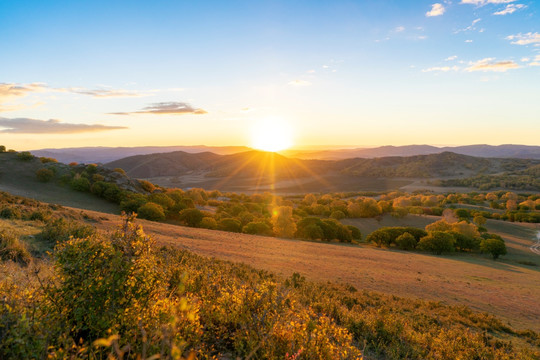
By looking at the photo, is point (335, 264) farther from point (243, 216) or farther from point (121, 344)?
point (243, 216)

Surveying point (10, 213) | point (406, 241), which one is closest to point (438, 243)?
point (406, 241)

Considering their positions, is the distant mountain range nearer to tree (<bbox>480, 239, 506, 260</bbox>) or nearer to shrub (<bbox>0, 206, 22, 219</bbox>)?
tree (<bbox>480, 239, 506, 260</bbox>)

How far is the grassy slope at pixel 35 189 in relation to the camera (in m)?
29.2

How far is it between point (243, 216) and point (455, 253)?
20126mm

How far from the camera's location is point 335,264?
56.1 feet

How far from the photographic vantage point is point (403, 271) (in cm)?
1708

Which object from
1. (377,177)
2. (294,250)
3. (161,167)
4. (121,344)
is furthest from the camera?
(161,167)

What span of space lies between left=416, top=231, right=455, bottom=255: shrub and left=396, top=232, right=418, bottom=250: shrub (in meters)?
0.80

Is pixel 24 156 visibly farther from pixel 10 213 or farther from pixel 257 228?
pixel 257 228

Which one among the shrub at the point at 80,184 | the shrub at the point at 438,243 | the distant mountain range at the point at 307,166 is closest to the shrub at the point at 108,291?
the shrub at the point at 438,243

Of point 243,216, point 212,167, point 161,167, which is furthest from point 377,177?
point 161,167

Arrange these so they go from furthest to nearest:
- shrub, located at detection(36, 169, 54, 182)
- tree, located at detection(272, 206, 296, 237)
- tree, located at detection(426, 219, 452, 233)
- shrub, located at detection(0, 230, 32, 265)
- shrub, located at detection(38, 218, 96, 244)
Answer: shrub, located at detection(36, 169, 54, 182), tree, located at detection(426, 219, 452, 233), tree, located at detection(272, 206, 296, 237), shrub, located at detection(38, 218, 96, 244), shrub, located at detection(0, 230, 32, 265)

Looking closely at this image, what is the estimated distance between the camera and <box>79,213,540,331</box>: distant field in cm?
1319

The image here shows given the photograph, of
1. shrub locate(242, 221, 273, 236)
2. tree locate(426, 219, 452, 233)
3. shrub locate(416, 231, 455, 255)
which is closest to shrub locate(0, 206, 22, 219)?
shrub locate(242, 221, 273, 236)
